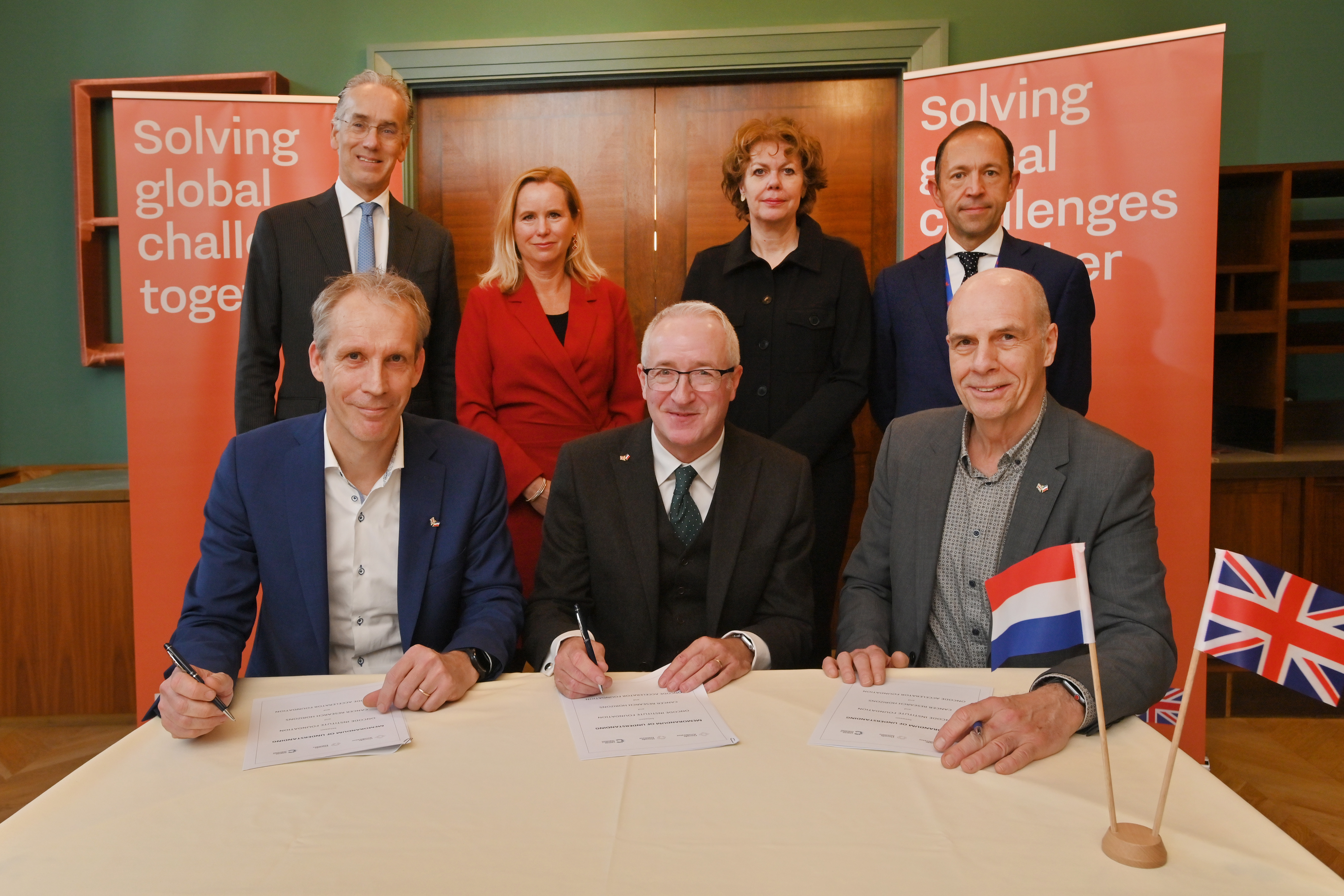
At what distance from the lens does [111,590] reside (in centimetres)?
360

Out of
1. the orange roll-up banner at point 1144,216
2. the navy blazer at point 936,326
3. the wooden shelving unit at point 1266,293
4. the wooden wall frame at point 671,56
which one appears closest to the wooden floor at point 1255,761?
the orange roll-up banner at point 1144,216

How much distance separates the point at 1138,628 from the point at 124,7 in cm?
456

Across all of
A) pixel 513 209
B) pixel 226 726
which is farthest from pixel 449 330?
pixel 226 726

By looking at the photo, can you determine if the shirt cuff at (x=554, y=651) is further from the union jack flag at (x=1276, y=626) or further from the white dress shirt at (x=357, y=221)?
the white dress shirt at (x=357, y=221)

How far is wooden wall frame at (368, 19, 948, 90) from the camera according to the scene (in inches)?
149

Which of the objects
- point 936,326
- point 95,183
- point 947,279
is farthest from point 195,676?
point 95,183

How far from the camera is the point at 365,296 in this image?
1816 millimetres

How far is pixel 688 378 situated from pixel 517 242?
113 centimetres

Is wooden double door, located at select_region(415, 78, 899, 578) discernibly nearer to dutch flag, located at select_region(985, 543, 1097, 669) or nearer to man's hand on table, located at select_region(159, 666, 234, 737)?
dutch flag, located at select_region(985, 543, 1097, 669)

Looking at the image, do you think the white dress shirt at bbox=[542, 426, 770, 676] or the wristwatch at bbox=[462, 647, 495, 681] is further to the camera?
the white dress shirt at bbox=[542, 426, 770, 676]

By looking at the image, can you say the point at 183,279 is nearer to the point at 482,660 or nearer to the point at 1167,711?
the point at 482,660

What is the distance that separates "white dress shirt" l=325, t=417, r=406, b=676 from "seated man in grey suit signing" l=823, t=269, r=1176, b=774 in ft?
2.86

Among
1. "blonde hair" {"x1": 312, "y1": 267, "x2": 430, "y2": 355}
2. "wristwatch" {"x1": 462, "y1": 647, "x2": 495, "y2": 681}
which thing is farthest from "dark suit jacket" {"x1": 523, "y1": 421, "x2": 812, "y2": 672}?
"blonde hair" {"x1": 312, "y1": 267, "x2": 430, "y2": 355}

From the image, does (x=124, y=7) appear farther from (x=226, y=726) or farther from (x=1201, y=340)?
(x=1201, y=340)
